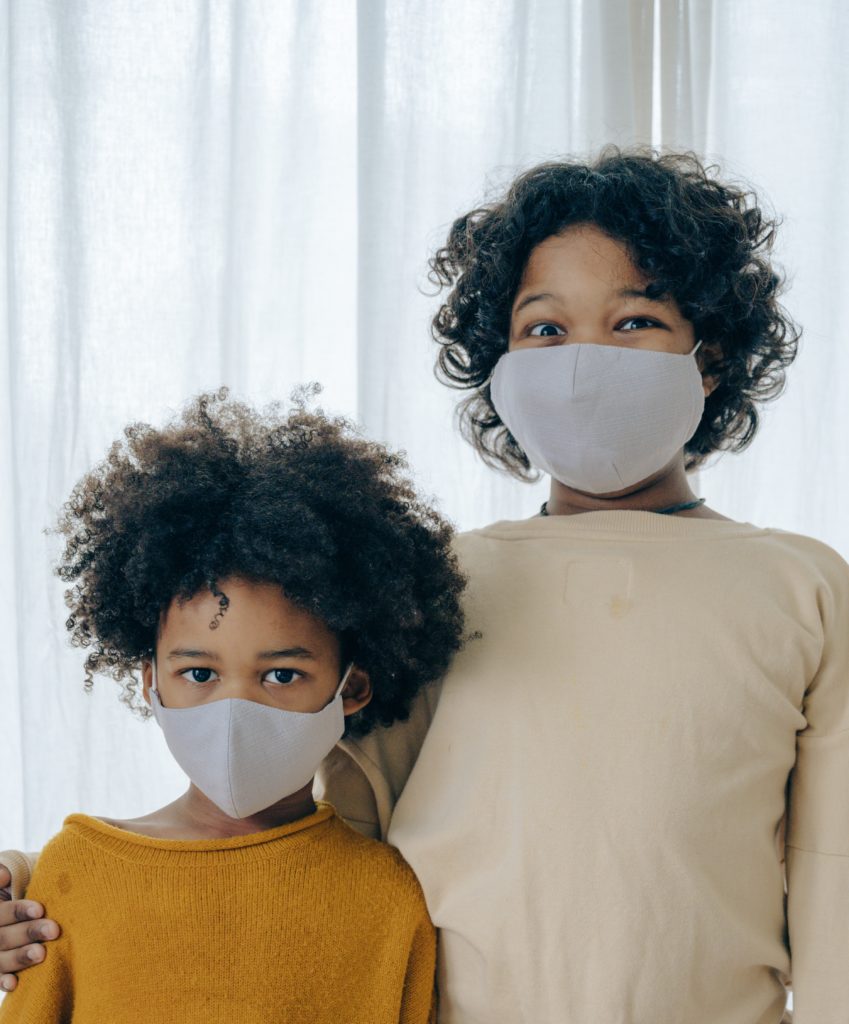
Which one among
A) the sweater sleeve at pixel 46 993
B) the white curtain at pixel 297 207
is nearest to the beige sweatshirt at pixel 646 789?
the sweater sleeve at pixel 46 993

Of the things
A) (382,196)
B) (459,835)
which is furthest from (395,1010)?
(382,196)

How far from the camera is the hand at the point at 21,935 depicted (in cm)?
108

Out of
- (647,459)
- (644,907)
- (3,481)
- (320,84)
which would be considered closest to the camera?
(644,907)

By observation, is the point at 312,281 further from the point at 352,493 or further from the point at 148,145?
the point at 352,493

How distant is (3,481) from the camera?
1.63 meters

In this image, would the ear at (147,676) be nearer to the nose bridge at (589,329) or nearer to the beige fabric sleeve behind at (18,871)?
the beige fabric sleeve behind at (18,871)

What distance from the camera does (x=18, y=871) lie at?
1.14 meters

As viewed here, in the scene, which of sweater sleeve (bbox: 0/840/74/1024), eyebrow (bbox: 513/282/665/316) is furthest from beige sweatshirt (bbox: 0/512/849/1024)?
sweater sleeve (bbox: 0/840/74/1024)

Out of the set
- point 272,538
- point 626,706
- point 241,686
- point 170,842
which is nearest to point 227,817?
point 170,842

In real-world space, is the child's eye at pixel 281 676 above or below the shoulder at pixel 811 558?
below

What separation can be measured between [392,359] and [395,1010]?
3.14 feet

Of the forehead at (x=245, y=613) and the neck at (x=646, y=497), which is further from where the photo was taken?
the neck at (x=646, y=497)

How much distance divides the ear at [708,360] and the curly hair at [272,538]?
320mm

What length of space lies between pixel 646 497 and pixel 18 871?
28.7 inches
